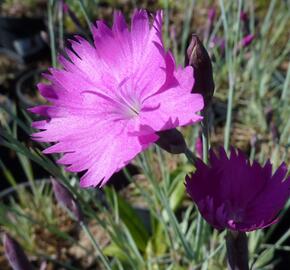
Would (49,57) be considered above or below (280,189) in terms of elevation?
below

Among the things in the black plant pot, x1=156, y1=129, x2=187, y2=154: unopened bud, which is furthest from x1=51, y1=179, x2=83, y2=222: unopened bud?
the black plant pot

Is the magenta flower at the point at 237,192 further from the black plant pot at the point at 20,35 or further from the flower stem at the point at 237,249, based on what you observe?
the black plant pot at the point at 20,35

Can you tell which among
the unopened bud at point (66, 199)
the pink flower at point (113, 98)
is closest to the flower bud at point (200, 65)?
the pink flower at point (113, 98)

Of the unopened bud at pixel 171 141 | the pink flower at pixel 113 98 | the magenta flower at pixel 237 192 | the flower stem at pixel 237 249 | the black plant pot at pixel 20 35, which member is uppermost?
the pink flower at pixel 113 98

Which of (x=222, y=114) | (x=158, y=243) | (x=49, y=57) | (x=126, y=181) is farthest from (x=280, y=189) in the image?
(x=49, y=57)

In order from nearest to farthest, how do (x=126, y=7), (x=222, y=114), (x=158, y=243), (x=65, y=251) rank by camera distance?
(x=158, y=243), (x=65, y=251), (x=222, y=114), (x=126, y=7)

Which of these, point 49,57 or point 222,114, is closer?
point 222,114

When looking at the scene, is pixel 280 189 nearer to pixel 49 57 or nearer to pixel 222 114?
pixel 222 114
